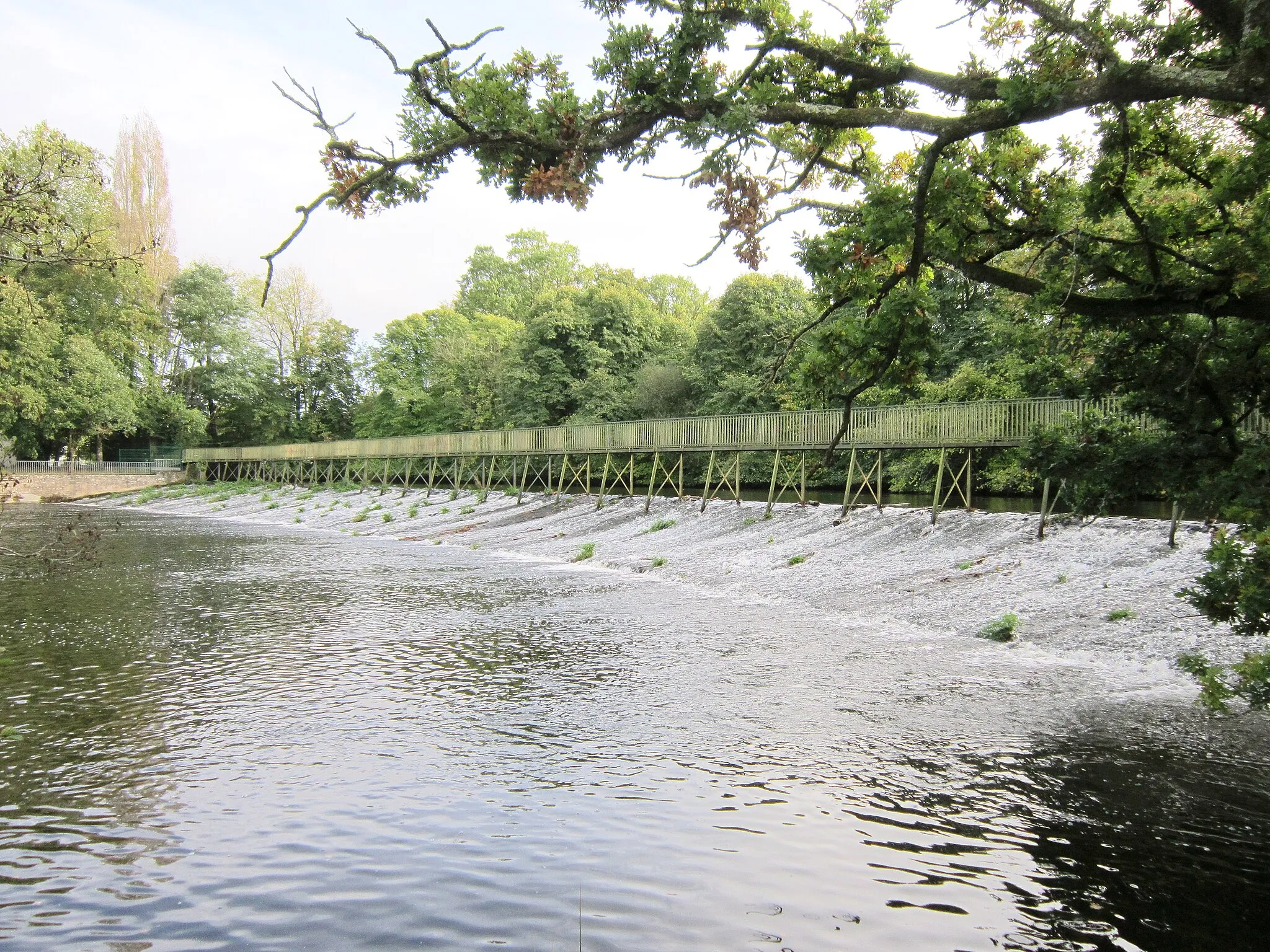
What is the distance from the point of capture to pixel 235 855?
545cm

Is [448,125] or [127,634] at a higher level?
[448,125]

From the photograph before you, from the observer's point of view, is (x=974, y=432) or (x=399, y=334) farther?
(x=399, y=334)

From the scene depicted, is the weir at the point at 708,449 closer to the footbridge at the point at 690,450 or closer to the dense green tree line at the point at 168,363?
the footbridge at the point at 690,450

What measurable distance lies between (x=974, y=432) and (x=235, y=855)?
20874 millimetres

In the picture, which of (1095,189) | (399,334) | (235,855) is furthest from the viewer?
(399,334)

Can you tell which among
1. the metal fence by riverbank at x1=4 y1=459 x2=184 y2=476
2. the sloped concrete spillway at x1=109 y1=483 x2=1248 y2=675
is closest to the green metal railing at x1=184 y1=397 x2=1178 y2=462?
the sloped concrete spillway at x1=109 y1=483 x2=1248 y2=675

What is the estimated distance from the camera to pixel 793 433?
2873cm

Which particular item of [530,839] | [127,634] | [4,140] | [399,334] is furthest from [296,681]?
[399,334]

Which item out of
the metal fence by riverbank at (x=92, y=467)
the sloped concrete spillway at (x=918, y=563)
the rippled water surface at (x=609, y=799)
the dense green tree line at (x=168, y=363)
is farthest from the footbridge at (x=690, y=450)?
the dense green tree line at (x=168, y=363)

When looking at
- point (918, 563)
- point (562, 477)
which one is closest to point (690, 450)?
point (562, 477)

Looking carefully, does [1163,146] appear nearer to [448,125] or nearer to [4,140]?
[448,125]

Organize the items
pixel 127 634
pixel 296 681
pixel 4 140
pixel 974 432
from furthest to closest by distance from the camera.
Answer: pixel 4 140 < pixel 974 432 < pixel 127 634 < pixel 296 681

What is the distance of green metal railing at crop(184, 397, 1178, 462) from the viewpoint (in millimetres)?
22141

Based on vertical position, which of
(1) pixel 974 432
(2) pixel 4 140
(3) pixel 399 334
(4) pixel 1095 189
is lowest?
(1) pixel 974 432
